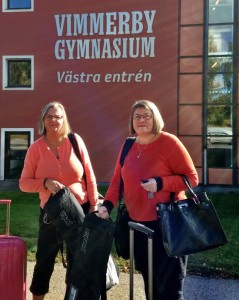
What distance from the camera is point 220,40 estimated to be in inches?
508

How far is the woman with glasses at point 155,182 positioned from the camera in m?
2.65

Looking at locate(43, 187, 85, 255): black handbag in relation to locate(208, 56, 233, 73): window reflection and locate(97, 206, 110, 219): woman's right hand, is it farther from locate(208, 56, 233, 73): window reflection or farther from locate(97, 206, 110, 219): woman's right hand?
locate(208, 56, 233, 73): window reflection

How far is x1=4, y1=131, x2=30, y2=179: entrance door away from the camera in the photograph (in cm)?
1389

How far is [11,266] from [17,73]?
12.0m

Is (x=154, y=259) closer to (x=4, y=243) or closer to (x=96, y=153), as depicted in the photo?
(x=4, y=243)

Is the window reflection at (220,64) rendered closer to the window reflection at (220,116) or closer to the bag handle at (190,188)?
the window reflection at (220,116)

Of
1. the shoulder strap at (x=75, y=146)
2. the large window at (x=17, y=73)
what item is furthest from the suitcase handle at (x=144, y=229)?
the large window at (x=17, y=73)

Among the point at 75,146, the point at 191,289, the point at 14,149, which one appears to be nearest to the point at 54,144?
the point at 75,146

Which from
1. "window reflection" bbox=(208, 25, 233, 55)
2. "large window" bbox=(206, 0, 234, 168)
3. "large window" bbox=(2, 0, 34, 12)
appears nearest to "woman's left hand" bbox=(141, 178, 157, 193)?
"large window" bbox=(206, 0, 234, 168)

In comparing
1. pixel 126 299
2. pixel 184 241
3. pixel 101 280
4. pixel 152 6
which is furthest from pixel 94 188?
pixel 152 6

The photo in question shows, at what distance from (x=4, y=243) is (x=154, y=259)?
1.14 metres

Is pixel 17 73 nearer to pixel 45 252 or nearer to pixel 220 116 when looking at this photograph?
pixel 220 116

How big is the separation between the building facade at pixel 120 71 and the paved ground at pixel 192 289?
9.04 meters

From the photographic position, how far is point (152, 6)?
1305cm
